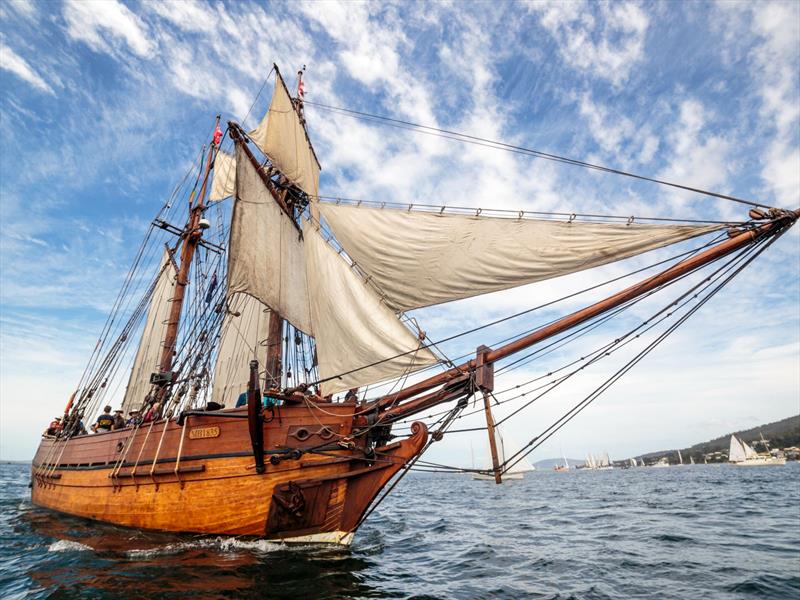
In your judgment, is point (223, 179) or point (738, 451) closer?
point (223, 179)

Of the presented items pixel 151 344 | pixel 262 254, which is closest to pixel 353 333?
pixel 262 254

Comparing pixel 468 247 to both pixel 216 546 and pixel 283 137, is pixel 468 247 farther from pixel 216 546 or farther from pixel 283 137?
pixel 283 137

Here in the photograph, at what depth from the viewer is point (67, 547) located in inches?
407

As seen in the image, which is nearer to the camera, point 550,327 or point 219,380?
point 550,327

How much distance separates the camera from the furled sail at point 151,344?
84.4 feet

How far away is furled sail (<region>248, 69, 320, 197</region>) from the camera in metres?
18.5

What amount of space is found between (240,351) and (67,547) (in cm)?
1369

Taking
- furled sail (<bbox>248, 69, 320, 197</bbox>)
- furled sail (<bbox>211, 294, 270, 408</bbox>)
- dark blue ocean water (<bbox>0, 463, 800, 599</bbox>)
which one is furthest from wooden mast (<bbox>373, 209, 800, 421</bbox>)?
furled sail (<bbox>211, 294, 270, 408</bbox>)

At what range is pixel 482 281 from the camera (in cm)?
977

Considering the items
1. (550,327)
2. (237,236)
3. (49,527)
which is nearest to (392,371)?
(550,327)

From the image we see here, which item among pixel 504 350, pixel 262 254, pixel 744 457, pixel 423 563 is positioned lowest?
pixel 744 457

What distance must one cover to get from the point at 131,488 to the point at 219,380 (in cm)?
1242

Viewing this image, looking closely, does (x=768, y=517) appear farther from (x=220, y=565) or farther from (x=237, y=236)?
(x=237, y=236)

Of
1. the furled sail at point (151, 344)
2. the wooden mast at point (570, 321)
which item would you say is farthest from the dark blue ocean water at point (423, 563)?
the furled sail at point (151, 344)
